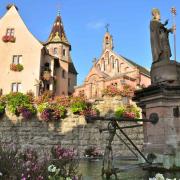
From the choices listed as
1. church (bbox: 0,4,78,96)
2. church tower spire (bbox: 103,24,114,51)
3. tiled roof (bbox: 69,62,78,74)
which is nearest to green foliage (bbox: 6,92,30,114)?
church (bbox: 0,4,78,96)

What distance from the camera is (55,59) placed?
136 feet

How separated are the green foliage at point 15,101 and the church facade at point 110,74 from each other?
25874 millimetres

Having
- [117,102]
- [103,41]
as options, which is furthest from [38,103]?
[103,41]

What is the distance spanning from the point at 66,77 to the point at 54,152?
1472 inches

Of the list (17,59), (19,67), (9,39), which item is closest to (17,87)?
(19,67)

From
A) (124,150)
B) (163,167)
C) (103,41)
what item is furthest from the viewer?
(103,41)

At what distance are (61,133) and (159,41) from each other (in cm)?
1455

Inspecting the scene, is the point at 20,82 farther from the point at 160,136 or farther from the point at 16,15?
the point at 160,136

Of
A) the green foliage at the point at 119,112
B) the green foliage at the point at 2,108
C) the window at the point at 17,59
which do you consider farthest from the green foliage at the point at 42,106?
the window at the point at 17,59

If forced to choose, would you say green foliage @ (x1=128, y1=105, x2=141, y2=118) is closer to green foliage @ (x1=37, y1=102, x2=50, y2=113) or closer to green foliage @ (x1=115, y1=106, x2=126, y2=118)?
green foliage @ (x1=115, y1=106, x2=126, y2=118)

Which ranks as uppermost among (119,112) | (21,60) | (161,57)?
(21,60)

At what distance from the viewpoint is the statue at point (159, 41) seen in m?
8.38

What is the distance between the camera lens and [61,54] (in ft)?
141

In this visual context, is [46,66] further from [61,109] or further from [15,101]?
[61,109]
